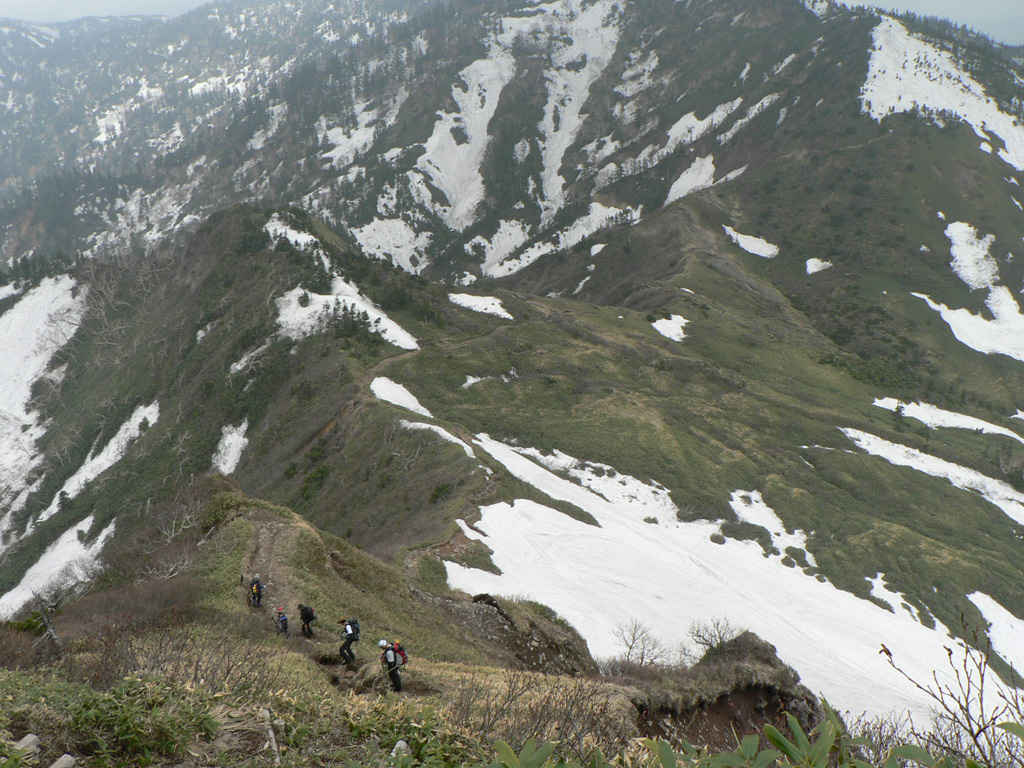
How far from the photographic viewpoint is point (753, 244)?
407ft

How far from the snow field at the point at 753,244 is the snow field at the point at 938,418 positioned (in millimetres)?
52048

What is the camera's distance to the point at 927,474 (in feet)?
196

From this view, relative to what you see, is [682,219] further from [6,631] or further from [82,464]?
[6,631]

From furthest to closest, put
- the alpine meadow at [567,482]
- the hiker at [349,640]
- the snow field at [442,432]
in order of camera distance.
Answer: the snow field at [442,432] → the hiker at [349,640] → the alpine meadow at [567,482]

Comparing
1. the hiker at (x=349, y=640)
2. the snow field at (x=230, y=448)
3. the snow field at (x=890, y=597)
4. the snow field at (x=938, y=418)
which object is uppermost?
the snow field at (x=938, y=418)

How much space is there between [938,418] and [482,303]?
213 ft

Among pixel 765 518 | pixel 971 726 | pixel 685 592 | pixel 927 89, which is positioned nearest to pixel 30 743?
pixel 971 726

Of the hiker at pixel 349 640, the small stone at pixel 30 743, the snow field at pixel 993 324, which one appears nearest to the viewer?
the small stone at pixel 30 743

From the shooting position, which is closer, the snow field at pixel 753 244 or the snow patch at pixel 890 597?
the snow patch at pixel 890 597

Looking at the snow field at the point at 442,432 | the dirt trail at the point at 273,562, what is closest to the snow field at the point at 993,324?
the snow field at the point at 442,432

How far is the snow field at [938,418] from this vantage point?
247 ft

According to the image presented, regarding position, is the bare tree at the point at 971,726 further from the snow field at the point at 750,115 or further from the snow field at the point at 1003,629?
the snow field at the point at 750,115

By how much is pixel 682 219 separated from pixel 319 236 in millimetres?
76256

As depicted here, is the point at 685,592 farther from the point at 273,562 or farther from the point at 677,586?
the point at 273,562
